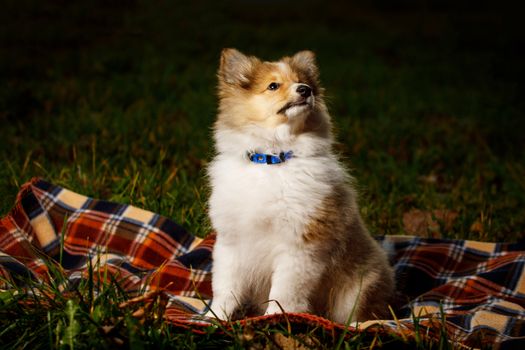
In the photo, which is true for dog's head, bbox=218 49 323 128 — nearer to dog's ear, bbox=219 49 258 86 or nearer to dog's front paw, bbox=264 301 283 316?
dog's ear, bbox=219 49 258 86

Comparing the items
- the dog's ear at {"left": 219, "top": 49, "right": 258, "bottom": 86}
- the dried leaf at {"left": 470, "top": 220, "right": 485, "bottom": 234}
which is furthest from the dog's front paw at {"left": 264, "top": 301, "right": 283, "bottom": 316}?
the dried leaf at {"left": 470, "top": 220, "right": 485, "bottom": 234}

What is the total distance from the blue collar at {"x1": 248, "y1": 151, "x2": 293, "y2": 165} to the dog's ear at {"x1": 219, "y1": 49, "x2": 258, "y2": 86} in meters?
0.41

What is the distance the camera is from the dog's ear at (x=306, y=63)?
287 cm

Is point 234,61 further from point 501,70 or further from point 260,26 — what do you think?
point 260,26

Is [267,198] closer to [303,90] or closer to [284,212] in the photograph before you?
[284,212]

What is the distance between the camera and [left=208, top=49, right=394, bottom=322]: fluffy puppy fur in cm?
243

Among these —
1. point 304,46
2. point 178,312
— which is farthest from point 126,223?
point 304,46

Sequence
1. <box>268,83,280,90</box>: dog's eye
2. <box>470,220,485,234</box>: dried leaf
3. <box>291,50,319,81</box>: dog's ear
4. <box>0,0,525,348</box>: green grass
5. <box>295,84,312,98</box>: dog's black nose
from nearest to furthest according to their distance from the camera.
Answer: <box>295,84,312,98</box>: dog's black nose < <box>268,83,280,90</box>: dog's eye < <box>291,50,319,81</box>: dog's ear < <box>470,220,485,234</box>: dried leaf < <box>0,0,525,348</box>: green grass

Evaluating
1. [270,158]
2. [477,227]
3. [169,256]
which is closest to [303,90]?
[270,158]

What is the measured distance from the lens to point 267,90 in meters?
2.69

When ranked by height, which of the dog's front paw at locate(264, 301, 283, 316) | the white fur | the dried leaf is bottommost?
the dog's front paw at locate(264, 301, 283, 316)

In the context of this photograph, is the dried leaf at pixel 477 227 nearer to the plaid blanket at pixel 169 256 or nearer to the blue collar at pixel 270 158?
the plaid blanket at pixel 169 256

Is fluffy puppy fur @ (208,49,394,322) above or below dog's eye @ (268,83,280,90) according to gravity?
below

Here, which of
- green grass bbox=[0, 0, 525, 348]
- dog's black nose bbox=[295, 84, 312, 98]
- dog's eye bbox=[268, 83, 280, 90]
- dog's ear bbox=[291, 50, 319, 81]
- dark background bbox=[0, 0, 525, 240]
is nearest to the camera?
dog's black nose bbox=[295, 84, 312, 98]
